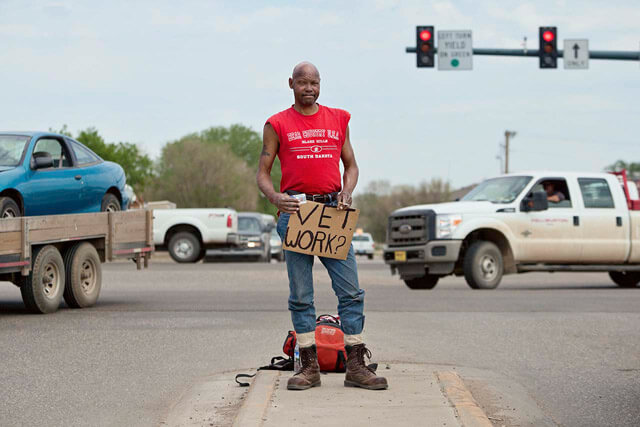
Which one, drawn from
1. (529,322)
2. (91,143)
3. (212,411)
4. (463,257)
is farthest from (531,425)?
(91,143)

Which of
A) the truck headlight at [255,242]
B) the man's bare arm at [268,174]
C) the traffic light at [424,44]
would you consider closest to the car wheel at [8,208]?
the man's bare arm at [268,174]

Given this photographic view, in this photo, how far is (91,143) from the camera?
62.3 m

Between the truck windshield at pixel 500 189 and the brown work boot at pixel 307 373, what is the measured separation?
12.2 metres

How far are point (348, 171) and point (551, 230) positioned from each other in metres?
12.3

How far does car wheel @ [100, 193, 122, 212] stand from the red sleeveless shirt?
8.23 meters

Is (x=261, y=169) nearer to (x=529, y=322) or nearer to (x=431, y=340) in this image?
(x=431, y=340)

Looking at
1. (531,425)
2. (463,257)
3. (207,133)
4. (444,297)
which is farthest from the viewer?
(207,133)

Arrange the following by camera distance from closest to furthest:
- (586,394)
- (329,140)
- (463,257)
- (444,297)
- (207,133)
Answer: (329,140) → (586,394) → (444,297) → (463,257) → (207,133)

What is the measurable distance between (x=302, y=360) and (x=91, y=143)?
190ft

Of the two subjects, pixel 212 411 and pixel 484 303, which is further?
pixel 484 303

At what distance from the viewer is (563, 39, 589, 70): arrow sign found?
82.6ft

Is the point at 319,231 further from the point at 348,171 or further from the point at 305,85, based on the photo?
the point at 305,85

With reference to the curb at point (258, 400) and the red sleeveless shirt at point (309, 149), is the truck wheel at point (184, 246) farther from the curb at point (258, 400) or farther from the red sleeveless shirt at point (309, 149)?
the red sleeveless shirt at point (309, 149)

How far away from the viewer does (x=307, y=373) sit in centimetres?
627
